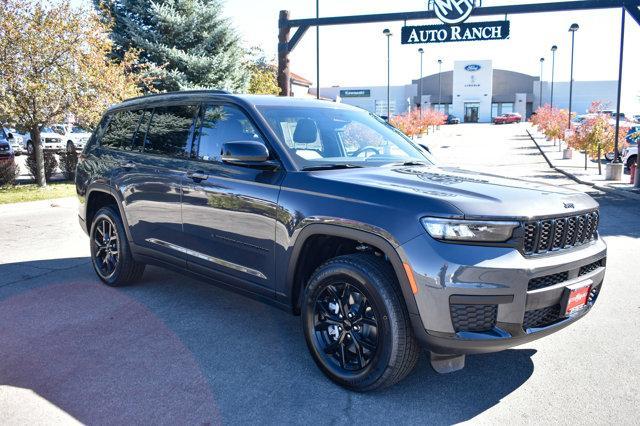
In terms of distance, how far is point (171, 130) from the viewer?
16.2ft

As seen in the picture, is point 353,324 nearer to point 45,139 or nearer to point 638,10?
point 638,10

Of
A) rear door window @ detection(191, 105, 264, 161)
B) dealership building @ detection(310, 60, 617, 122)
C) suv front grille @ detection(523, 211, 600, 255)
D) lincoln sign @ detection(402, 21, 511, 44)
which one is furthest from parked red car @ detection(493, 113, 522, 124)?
suv front grille @ detection(523, 211, 600, 255)

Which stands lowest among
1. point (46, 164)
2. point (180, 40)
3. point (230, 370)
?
point (230, 370)

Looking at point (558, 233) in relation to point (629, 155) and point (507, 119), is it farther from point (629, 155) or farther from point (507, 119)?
point (507, 119)

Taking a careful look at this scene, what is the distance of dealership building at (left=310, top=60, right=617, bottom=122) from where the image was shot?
84.1 metres

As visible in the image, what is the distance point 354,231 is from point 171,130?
2370 millimetres

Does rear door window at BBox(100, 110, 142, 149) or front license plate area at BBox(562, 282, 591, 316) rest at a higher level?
rear door window at BBox(100, 110, 142, 149)

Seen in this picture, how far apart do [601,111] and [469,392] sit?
785 inches

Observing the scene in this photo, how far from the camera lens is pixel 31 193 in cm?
1348

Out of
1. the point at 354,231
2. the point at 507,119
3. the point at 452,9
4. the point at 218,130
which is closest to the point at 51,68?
the point at 452,9

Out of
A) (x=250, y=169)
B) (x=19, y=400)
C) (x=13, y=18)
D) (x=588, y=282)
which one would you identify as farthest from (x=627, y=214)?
(x=13, y=18)

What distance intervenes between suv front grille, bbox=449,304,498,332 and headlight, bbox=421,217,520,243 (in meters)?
0.36

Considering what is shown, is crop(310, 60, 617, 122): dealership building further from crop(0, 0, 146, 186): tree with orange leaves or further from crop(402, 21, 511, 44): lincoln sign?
crop(0, 0, 146, 186): tree with orange leaves

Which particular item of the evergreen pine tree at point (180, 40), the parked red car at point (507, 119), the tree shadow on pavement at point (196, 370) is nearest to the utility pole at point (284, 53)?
the evergreen pine tree at point (180, 40)
